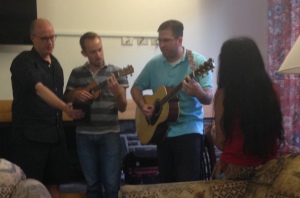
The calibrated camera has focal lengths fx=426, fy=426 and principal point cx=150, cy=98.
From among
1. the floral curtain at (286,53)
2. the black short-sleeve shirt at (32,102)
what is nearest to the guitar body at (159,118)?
the black short-sleeve shirt at (32,102)

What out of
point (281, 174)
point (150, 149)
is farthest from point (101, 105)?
point (281, 174)

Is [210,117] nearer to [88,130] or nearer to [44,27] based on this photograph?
[88,130]

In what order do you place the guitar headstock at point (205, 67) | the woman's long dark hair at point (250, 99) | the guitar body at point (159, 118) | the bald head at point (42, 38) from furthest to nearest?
the bald head at point (42, 38) → the guitar body at point (159, 118) → the guitar headstock at point (205, 67) → the woman's long dark hair at point (250, 99)

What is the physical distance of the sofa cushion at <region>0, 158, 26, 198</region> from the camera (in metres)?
1.79

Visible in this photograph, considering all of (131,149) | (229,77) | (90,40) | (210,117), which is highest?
(90,40)

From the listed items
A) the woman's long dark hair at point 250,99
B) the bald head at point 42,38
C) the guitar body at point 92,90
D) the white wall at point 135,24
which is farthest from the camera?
the white wall at point 135,24

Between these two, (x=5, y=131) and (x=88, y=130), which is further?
(x=5, y=131)

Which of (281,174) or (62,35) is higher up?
(62,35)

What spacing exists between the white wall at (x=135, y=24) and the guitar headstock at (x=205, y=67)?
1511 mm

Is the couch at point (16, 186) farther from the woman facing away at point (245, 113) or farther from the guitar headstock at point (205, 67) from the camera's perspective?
the guitar headstock at point (205, 67)

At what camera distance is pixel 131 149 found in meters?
3.65

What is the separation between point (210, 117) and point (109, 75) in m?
1.35

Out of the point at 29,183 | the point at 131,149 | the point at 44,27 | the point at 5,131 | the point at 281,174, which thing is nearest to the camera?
the point at 281,174

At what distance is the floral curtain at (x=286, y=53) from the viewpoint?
3.56m
